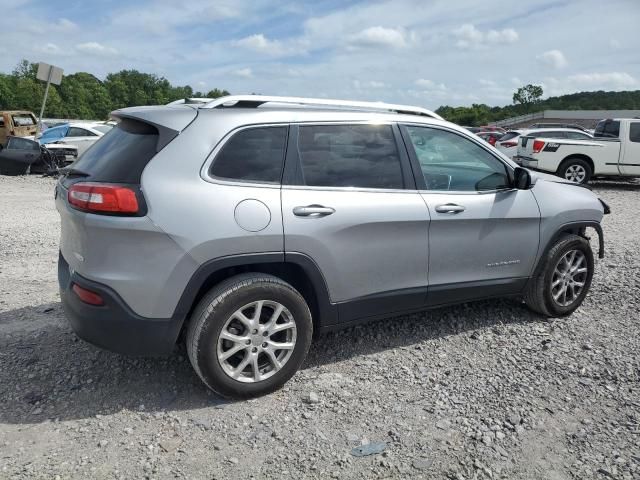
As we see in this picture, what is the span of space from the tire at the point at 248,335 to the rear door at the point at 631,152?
13135 mm

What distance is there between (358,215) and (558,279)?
2138 millimetres

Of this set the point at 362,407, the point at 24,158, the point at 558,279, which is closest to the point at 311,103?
the point at 362,407

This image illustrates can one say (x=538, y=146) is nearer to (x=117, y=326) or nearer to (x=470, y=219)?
(x=470, y=219)

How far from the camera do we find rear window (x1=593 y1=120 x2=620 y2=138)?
13.8 metres

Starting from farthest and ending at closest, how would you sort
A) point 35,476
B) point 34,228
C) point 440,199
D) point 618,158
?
point 618,158 < point 34,228 < point 440,199 < point 35,476

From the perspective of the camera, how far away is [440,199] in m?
3.76

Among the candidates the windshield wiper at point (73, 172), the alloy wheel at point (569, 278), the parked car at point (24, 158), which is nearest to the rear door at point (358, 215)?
the windshield wiper at point (73, 172)

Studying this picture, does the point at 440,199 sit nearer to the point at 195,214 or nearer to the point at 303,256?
the point at 303,256

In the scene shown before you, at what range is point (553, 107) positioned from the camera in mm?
85000

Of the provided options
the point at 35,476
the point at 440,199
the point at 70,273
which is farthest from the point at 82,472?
the point at 440,199

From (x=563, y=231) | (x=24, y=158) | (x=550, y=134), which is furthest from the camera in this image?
(x=550, y=134)

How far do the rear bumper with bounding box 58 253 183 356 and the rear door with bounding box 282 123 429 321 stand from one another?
0.84 metres

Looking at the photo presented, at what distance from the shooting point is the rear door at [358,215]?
324 cm

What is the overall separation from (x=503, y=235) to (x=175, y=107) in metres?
2.54
